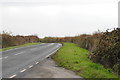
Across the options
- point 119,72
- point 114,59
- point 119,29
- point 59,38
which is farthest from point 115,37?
point 59,38

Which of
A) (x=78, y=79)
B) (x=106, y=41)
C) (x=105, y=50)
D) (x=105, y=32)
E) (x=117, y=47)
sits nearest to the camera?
(x=78, y=79)

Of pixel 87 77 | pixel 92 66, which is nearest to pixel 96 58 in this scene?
pixel 92 66

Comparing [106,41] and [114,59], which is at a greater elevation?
[106,41]

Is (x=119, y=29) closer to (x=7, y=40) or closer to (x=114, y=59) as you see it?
(x=114, y=59)

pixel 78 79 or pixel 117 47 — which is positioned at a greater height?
pixel 117 47

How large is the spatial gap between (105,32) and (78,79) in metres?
8.35

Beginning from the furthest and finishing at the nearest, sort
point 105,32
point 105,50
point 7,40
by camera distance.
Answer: point 7,40 → point 105,32 → point 105,50

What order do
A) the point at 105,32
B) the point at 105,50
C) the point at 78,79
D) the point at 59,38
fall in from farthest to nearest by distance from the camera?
the point at 59,38
the point at 105,32
the point at 105,50
the point at 78,79

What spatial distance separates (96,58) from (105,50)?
69.4 inches

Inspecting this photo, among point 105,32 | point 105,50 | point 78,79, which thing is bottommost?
point 78,79

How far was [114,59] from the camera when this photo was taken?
15.4m

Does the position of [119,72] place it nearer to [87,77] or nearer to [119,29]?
[87,77]

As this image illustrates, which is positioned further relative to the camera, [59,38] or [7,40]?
[59,38]

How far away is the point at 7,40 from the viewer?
45125 millimetres
